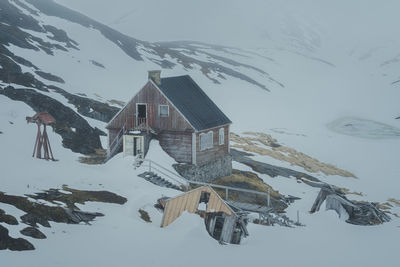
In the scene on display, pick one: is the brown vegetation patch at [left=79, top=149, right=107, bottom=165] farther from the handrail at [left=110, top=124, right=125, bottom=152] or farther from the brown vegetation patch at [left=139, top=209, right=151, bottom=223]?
the brown vegetation patch at [left=139, top=209, right=151, bottom=223]

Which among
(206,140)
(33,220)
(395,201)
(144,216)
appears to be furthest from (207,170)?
(33,220)

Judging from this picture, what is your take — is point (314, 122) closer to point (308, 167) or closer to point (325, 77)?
point (308, 167)

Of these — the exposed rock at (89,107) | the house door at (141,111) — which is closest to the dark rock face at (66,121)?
the exposed rock at (89,107)

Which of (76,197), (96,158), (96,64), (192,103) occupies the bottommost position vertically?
(76,197)

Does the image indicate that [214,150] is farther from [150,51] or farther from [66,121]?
[150,51]

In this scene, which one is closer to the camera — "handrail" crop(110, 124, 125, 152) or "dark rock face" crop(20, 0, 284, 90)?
"handrail" crop(110, 124, 125, 152)

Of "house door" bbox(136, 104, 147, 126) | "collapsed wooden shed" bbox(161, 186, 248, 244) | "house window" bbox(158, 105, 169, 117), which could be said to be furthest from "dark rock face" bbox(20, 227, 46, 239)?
"house door" bbox(136, 104, 147, 126)

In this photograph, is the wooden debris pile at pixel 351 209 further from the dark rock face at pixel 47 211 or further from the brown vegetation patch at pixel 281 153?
the brown vegetation patch at pixel 281 153
